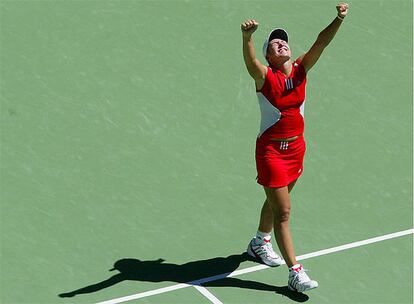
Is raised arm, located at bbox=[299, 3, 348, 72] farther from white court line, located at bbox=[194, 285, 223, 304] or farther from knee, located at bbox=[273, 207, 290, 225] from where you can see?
white court line, located at bbox=[194, 285, 223, 304]

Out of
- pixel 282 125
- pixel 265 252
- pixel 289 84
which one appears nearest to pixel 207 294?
pixel 265 252

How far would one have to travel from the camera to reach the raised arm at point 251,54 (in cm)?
877

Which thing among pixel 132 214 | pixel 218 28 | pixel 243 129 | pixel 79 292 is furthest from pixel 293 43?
pixel 79 292

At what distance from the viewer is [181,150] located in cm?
1175

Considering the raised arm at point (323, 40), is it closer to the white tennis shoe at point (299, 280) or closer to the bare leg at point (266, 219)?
the bare leg at point (266, 219)

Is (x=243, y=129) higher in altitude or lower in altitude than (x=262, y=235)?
higher

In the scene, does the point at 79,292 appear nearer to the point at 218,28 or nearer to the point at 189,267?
the point at 189,267

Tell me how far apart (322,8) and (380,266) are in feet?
17.4

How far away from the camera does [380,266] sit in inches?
398

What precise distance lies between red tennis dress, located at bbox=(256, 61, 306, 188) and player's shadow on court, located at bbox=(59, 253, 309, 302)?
3.40 feet

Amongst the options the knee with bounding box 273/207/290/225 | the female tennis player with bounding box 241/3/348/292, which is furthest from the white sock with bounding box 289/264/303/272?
the knee with bounding box 273/207/290/225

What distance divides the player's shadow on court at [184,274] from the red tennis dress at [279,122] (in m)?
1.04

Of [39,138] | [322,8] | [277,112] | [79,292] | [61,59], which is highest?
[322,8]

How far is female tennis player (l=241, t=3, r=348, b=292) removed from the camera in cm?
934
